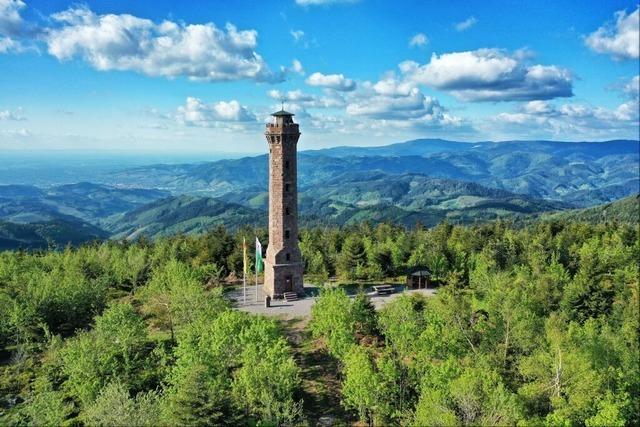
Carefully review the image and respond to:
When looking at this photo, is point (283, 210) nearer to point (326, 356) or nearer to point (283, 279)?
point (283, 279)

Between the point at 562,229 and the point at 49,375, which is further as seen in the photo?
the point at 562,229

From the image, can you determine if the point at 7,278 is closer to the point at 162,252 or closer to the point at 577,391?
the point at 162,252

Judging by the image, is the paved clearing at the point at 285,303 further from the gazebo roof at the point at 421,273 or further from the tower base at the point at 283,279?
the gazebo roof at the point at 421,273

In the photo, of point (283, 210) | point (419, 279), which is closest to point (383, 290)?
point (419, 279)

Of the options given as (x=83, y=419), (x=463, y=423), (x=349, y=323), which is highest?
(x=349, y=323)

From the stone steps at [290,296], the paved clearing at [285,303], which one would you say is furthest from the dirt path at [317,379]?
the stone steps at [290,296]

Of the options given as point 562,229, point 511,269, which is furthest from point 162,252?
point 562,229

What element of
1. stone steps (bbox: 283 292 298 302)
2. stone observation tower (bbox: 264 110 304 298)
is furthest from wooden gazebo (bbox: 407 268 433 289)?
stone steps (bbox: 283 292 298 302)
